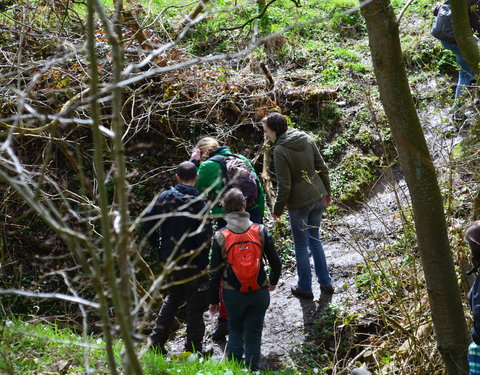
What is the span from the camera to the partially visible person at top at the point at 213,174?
564 centimetres

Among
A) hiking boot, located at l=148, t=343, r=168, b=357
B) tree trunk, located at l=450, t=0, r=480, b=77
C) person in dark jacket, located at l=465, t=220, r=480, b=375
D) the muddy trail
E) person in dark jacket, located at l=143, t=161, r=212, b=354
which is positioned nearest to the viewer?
person in dark jacket, located at l=465, t=220, r=480, b=375

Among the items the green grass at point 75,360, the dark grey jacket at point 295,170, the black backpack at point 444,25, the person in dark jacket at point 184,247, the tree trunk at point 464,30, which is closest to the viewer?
the green grass at point 75,360

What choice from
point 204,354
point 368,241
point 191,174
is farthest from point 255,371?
point 368,241

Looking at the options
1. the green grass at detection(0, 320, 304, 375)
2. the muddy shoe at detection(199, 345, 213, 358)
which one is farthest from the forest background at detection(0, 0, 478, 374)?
the muddy shoe at detection(199, 345, 213, 358)

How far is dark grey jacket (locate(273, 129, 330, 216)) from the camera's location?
5816 millimetres

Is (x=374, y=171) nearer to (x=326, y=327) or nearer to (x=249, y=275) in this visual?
(x=326, y=327)

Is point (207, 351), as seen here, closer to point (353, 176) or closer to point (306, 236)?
point (306, 236)

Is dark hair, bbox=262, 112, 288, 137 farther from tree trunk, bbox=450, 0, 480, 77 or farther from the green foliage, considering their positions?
the green foliage

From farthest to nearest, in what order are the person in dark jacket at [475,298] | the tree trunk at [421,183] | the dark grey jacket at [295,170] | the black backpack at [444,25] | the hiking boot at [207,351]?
1. the black backpack at [444,25]
2. the dark grey jacket at [295,170]
3. the hiking boot at [207,351]
4. the tree trunk at [421,183]
5. the person in dark jacket at [475,298]

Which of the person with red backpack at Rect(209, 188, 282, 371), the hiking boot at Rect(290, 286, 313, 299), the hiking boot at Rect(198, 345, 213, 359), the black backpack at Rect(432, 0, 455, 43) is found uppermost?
the black backpack at Rect(432, 0, 455, 43)

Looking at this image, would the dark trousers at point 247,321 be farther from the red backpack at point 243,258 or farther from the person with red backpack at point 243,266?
the red backpack at point 243,258

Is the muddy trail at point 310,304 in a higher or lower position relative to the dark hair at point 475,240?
lower

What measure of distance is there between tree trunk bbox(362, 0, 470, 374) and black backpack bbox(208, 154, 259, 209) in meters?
2.03

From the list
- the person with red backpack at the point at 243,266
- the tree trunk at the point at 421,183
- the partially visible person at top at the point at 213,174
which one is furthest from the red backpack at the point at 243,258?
the tree trunk at the point at 421,183
